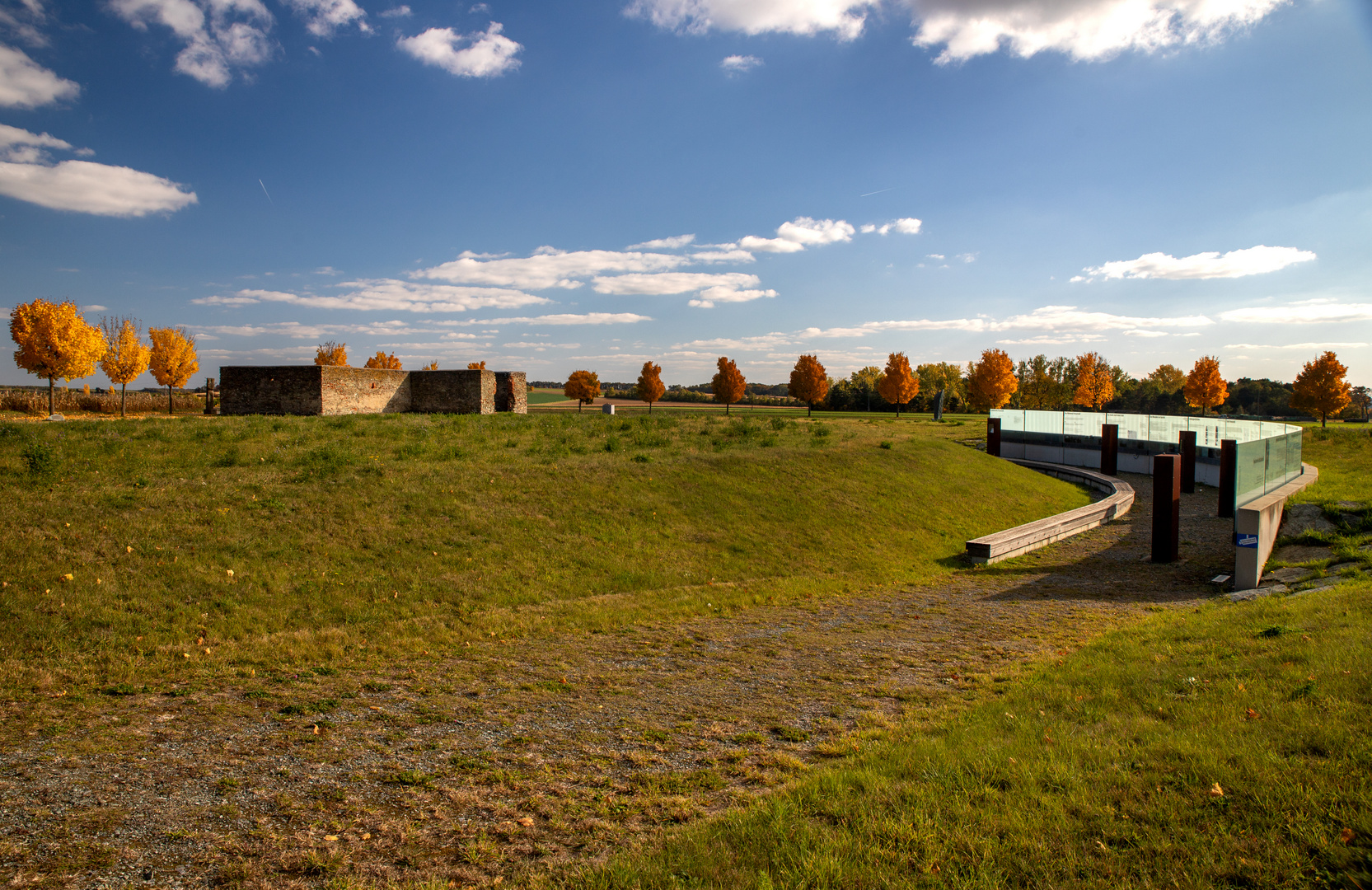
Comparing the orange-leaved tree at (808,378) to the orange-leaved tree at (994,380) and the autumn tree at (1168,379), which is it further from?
the autumn tree at (1168,379)

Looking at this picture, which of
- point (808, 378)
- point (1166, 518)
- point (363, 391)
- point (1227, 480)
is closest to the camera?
point (1166, 518)

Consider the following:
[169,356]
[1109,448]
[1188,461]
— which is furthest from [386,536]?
[169,356]

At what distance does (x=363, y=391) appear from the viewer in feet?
77.1

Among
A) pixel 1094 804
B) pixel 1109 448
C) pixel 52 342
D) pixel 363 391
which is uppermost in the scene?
pixel 52 342

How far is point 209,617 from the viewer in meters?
8.12

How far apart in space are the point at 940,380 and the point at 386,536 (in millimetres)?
95984

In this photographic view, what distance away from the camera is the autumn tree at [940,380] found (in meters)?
93.1

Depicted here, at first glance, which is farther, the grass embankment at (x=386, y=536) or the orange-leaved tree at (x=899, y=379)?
the orange-leaved tree at (x=899, y=379)

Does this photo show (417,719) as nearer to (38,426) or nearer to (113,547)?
(113,547)

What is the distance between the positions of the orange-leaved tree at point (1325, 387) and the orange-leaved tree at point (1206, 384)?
28.2ft

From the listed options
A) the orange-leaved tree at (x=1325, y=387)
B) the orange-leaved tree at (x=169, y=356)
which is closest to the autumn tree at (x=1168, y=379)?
the orange-leaved tree at (x=1325, y=387)

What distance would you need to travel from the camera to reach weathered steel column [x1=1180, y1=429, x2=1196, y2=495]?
24.0 meters

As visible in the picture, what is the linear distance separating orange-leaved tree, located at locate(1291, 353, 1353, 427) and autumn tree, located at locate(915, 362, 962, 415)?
4219 cm

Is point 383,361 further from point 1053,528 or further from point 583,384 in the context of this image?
point 1053,528
